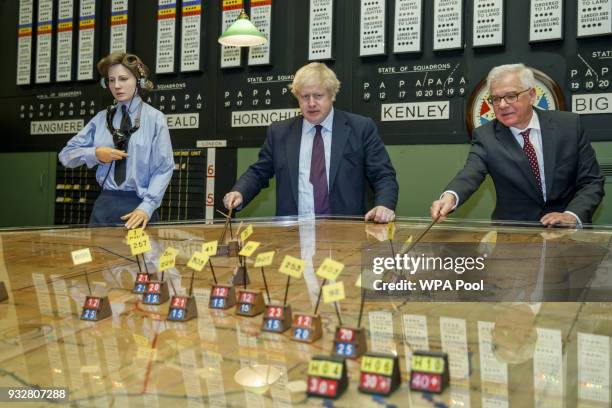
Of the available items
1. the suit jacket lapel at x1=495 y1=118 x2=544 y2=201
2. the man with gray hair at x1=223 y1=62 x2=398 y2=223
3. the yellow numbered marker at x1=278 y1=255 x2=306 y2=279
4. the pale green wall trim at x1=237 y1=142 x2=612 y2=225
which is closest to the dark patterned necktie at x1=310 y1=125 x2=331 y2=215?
the man with gray hair at x1=223 y1=62 x2=398 y2=223

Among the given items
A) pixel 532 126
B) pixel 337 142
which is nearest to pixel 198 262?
pixel 337 142

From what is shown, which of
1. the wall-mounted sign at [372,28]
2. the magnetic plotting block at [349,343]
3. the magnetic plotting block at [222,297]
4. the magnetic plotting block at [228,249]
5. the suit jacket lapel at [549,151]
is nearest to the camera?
the magnetic plotting block at [349,343]

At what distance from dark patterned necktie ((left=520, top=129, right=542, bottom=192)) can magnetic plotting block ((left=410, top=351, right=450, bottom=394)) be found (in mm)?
1719

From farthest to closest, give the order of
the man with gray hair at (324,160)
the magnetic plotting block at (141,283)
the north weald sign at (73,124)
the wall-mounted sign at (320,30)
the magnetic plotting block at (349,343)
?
the north weald sign at (73,124) < the wall-mounted sign at (320,30) < the man with gray hair at (324,160) < the magnetic plotting block at (141,283) < the magnetic plotting block at (349,343)

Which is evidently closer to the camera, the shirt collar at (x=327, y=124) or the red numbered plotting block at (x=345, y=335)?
the red numbered plotting block at (x=345, y=335)

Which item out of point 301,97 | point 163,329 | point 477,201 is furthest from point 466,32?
point 163,329

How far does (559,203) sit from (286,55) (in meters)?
1.94

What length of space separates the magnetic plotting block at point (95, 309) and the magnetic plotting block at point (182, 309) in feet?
0.35

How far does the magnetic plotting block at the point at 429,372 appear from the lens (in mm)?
626

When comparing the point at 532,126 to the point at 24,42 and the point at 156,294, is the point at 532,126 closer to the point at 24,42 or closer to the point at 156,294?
the point at 156,294

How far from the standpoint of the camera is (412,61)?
3.21 m

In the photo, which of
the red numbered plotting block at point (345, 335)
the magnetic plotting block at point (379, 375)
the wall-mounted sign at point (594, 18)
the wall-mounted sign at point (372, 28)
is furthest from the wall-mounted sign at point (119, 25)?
the magnetic plotting block at point (379, 375)

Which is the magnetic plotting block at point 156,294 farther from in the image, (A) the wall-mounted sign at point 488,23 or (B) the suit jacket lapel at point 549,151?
(A) the wall-mounted sign at point 488,23

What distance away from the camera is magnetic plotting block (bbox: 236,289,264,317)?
3.09ft
